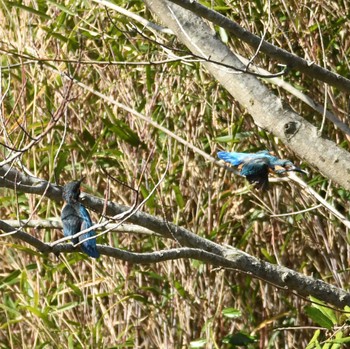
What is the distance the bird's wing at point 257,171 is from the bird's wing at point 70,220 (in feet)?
2.02

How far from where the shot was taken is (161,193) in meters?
4.31

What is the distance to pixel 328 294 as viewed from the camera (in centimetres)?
298

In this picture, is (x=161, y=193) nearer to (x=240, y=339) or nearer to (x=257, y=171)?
(x=240, y=339)

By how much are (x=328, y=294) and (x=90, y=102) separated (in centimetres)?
210

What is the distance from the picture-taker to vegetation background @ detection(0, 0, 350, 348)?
4.11 m

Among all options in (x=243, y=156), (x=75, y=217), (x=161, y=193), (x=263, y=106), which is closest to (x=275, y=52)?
(x=263, y=106)

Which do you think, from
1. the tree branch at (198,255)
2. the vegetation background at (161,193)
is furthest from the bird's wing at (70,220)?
the vegetation background at (161,193)

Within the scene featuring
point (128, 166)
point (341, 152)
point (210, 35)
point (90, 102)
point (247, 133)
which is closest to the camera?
point (341, 152)

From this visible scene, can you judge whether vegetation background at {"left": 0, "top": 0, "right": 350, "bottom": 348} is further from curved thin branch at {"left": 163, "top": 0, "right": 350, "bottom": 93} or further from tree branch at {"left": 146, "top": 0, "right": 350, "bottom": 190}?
curved thin branch at {"left": 163, "top": 0, "right": 350, "bottom": 93}

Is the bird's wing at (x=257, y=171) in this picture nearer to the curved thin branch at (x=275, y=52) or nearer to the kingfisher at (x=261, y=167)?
the kingfisher at (x=261, y=167)

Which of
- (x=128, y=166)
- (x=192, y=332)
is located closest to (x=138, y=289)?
(x=192, y=332)

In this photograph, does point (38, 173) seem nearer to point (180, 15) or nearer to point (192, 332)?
point (192, 332)

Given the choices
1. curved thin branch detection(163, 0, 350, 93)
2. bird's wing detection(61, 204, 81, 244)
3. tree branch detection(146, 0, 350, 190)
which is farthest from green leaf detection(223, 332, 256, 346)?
curved thin branch detection(163, 0, 350, 93)

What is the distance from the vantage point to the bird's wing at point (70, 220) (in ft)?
10.3
